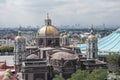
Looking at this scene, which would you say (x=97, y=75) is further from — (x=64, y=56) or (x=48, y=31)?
(x=48, y=31)

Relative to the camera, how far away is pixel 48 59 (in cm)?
3064

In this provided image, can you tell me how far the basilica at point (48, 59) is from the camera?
2880cm

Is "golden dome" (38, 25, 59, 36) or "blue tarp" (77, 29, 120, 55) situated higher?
"golden dome" (38, 25, 59, 36)

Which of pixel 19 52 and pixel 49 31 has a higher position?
pixel 49 31

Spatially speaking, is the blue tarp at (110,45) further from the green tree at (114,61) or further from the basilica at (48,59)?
the basilica at (48,59)

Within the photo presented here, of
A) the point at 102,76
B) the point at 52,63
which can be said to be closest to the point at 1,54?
the point at 52,63

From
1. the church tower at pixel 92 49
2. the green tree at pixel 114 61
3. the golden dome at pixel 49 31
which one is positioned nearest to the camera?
the golden dome at pixel 49 31

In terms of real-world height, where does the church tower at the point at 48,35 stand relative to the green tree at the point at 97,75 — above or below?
above

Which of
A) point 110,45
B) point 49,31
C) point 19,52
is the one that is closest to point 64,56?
point 49,31

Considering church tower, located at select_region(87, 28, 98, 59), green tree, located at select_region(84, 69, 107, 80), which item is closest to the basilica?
church tower, located at select_region(87, 28, 98, 59)

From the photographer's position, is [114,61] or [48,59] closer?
[48,59]

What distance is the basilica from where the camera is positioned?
94.5 ft

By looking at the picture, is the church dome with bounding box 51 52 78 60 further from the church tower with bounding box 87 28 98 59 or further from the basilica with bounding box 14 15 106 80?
the church tower with bounding box 87 28 98 59

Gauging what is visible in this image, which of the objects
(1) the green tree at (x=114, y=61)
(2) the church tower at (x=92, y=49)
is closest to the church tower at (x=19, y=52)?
(2) the church tower at (x=92, y=49)
